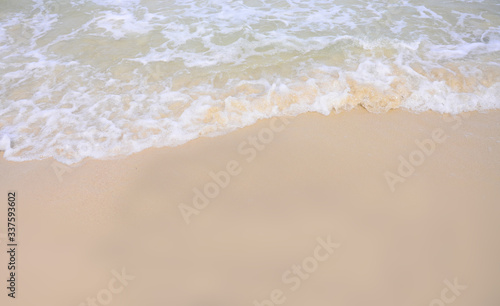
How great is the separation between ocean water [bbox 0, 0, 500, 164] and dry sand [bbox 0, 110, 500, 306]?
1.42 feet

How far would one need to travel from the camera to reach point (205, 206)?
8.72ft

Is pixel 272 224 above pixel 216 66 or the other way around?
the other way around

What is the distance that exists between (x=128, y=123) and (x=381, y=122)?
2804 millimetres

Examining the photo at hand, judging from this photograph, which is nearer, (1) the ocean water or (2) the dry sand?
(2) the dry sand

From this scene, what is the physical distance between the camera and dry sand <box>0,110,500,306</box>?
2188 millimetres

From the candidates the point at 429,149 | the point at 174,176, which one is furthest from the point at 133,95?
the point at 429,149

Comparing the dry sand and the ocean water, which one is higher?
the ocean water

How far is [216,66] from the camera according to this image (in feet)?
14.4

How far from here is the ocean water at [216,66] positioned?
3488mm

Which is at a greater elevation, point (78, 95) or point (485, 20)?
point (485, 20)

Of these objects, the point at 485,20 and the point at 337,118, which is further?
the point at 485,20

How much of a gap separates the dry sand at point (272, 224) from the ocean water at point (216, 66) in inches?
17.0

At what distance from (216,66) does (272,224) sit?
105 inches

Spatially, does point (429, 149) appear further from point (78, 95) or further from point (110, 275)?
point (78, 95)
